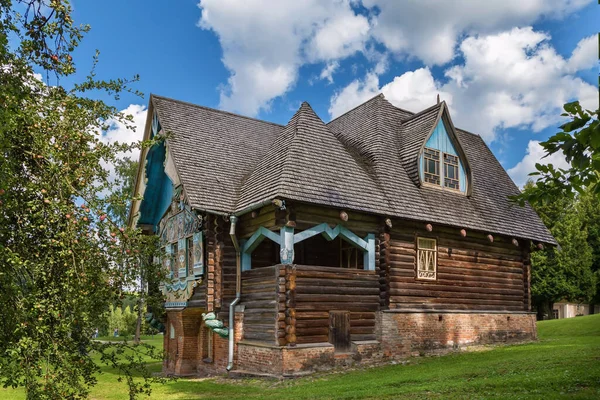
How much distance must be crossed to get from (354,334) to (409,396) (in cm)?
638

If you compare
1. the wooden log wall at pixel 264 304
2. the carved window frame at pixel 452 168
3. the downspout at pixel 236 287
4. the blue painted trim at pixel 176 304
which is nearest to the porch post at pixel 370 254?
the wooden log wall at pixel 264 304

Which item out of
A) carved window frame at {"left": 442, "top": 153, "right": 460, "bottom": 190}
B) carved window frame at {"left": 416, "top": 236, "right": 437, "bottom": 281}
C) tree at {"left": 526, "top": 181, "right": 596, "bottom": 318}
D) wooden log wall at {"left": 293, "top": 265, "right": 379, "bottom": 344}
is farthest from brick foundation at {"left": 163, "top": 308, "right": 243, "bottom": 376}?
tree at {"left": 526, "top": 181, "right": 596, "bottom": 318}

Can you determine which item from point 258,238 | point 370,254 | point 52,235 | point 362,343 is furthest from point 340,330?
point 52,235

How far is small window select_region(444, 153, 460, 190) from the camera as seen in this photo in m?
22.4

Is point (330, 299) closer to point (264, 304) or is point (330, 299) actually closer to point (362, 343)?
point (362, 343)

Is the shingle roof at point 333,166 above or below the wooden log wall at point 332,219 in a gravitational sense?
above

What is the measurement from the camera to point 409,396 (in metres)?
11.8

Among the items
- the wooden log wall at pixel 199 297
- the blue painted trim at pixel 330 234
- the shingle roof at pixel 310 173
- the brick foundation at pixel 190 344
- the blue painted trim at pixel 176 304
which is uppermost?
the shingle roof at pixel 310 173

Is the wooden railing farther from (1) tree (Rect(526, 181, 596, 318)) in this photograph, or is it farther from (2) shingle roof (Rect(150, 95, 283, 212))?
(1) tree (Rect(526, 181, 596, 318))

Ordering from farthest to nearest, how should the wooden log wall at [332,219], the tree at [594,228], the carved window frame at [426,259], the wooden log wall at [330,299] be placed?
the tree at [594,228], the carved window frame at [426,259], the wooden log wall at [332,219], the wooden log wall at [330,299]

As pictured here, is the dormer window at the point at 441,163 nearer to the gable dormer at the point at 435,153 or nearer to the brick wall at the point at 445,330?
the gable dormer at the point at 435,153

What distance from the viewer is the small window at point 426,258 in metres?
20.2

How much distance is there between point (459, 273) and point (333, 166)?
6.77 metres

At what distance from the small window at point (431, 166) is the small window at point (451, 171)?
0.46m
